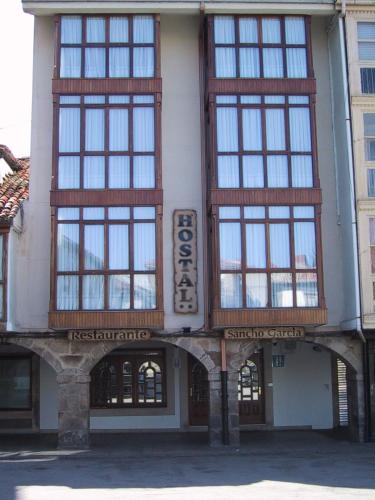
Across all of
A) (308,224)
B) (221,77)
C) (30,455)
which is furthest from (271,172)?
(30,455)

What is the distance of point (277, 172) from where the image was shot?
59.3 feet

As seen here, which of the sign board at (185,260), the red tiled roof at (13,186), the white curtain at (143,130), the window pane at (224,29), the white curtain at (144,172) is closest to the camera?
the red tiled roof at (13,186)

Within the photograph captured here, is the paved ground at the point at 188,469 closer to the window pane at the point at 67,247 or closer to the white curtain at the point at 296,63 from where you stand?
the window pane at the point at 67,247

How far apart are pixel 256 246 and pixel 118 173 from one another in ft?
12.8

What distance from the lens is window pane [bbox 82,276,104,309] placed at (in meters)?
17.4

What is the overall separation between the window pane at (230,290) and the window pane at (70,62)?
643cm

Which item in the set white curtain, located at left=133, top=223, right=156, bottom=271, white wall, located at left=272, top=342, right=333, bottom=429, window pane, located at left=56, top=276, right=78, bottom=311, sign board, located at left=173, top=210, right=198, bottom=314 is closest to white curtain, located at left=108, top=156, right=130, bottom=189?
white curtain, located at left=133, top=223, right=156, bottom=271

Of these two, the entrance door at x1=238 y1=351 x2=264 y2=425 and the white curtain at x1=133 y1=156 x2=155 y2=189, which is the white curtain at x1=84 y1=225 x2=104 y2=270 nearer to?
the white curtain at x1=133 y1=156 x2=155 y2=189

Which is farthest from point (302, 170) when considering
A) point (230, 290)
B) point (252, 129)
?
point (230, 290)

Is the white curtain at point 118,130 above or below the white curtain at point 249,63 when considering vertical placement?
below

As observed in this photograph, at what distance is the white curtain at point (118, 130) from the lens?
18047 millimetres

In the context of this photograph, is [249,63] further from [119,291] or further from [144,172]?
[119,291]

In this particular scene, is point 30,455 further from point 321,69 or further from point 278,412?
point 321,69

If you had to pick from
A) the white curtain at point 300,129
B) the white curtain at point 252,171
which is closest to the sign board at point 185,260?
the white curtain at point 252,171
